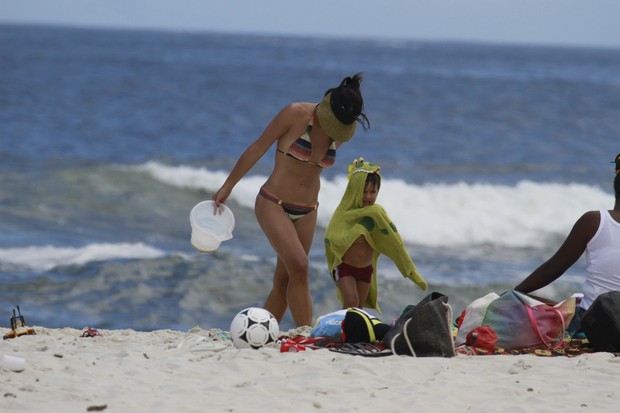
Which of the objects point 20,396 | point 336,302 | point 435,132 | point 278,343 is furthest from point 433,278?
point 435,132

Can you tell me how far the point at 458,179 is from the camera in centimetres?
1930

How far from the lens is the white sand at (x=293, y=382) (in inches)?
180

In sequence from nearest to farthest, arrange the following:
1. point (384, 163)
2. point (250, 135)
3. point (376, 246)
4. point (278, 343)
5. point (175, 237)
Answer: point (278, 343) → point (376, 246) → point (175, 237) → point (384, 163) → point (250, 135)

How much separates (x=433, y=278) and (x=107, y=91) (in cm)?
2446

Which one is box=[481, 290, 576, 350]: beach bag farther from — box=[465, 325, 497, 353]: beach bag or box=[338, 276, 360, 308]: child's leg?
box=[338, 276, 360, 308]: child's leg

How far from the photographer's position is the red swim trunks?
6.95 metres

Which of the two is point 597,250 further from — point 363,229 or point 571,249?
point 363,229

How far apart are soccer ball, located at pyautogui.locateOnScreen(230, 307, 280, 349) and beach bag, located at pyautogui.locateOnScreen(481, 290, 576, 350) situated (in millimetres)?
1308

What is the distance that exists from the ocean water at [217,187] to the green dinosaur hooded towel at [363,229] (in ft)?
7.66

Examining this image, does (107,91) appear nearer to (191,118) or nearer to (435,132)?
(191,118)

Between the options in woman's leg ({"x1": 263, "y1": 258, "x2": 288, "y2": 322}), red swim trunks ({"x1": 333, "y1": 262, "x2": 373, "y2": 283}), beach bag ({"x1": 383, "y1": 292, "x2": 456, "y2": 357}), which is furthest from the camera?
red swim trunks ({"x1": 333, "y1": 262, "x2": 373, "y2": 283})

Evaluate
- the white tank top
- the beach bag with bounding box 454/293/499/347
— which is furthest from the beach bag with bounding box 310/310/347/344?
the white tank top

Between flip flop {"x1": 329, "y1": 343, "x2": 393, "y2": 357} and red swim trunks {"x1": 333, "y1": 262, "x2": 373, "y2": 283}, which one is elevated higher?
red swim trunks {"x1": 333, "y1": 262, "x2": 373, "y2": 283}

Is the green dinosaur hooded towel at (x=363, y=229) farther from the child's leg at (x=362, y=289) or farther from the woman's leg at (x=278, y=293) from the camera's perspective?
the woman's leg at (x=278, y=293)
